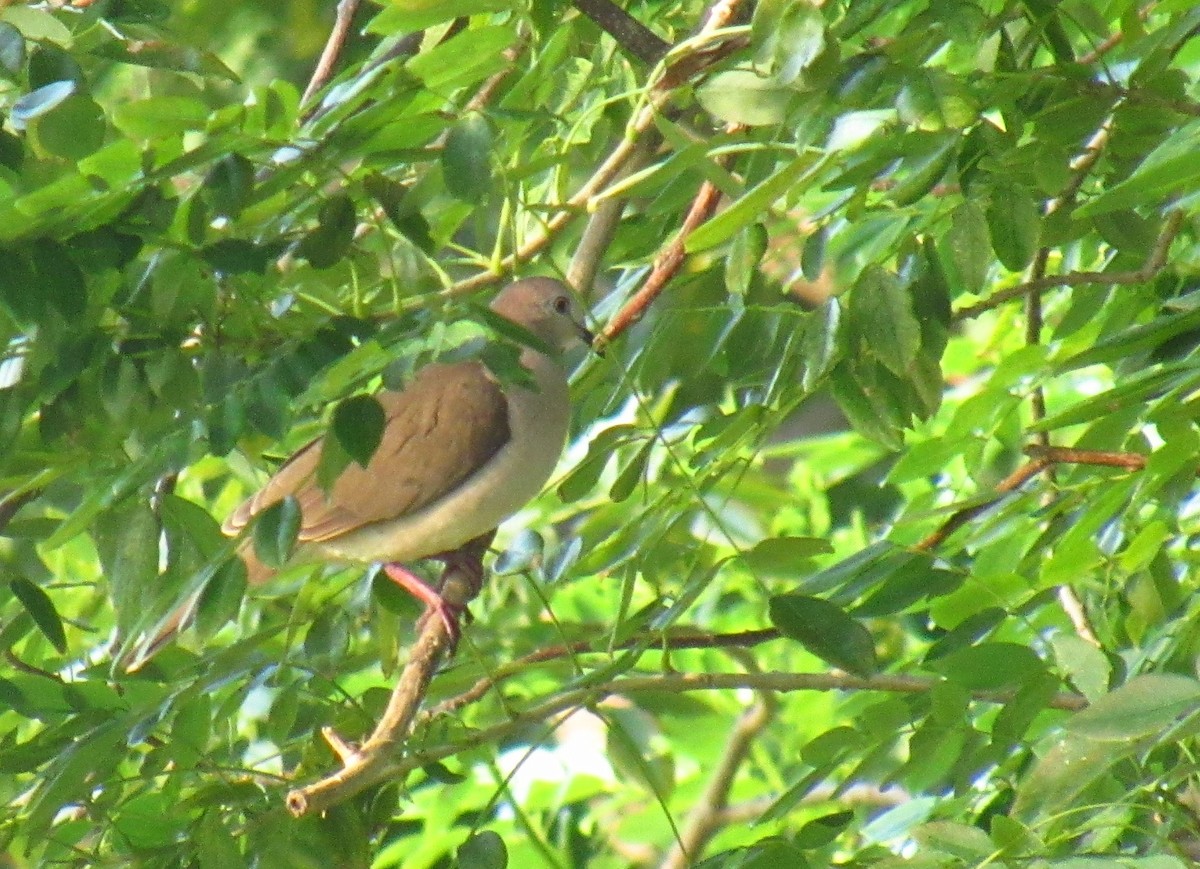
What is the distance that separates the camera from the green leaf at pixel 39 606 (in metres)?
2.77

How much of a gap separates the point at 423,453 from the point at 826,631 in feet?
6.94

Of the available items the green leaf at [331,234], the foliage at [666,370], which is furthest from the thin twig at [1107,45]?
the green leaf at [331,234]

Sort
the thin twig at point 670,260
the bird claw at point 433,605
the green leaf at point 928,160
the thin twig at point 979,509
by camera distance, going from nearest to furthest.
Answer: the green leaf at point 928,160
the thin twig at point 979,509
the thin twig at point 670,260
the bird claw at point 433,605

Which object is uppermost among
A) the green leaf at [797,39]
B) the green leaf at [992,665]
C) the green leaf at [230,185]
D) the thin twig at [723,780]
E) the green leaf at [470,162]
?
the green leaf at [797,39]

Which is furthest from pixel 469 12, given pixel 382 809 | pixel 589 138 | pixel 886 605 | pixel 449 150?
pixel 382 809

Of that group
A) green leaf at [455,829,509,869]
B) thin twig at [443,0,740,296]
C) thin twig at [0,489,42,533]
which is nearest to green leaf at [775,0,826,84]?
thin twig at [443,0,740,296]

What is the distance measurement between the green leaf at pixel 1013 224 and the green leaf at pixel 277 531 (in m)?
1.10

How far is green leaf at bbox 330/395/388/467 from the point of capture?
2342mm

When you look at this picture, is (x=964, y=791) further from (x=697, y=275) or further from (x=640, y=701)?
(x=697, y=275)

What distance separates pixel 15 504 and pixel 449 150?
4.25 ft

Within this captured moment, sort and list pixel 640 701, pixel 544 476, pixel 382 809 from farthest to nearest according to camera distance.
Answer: pixel 544 476
pixel 640 701
pixel 382 809

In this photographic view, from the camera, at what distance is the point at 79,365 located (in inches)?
105

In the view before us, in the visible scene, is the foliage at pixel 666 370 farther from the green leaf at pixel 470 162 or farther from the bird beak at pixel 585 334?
the bird beak at pixel 585 334

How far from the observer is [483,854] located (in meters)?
2.44
